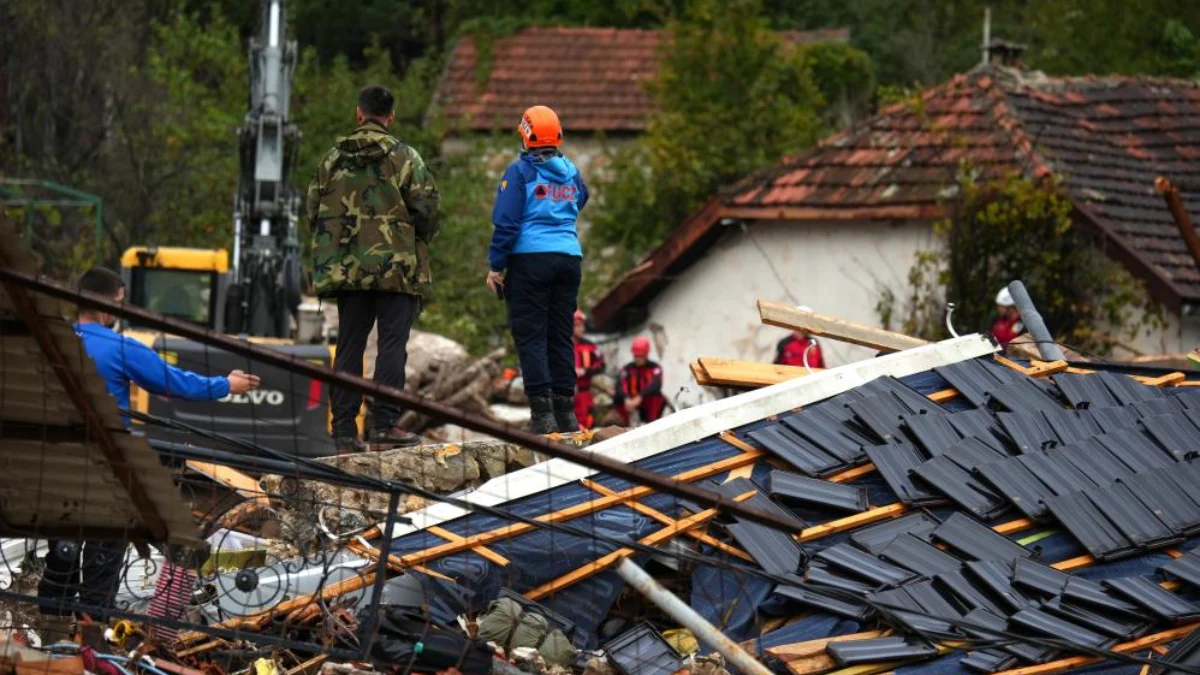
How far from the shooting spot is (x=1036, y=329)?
12555 mm

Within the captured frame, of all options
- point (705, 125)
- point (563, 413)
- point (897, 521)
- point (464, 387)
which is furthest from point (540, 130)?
point (705, 125)

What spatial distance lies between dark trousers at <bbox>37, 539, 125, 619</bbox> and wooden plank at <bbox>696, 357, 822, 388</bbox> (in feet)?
13.3

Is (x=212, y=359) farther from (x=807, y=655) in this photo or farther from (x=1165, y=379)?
(x=807, y=655)

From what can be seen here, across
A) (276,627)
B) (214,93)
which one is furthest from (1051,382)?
(214,93)

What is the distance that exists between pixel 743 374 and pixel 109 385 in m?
3.79

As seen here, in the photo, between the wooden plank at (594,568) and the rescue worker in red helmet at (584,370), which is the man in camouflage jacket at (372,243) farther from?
the rescue worker in red helmet at (584,370)

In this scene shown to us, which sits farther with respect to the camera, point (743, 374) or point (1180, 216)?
point (1180, 216)

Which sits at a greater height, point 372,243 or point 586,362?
point 372,243

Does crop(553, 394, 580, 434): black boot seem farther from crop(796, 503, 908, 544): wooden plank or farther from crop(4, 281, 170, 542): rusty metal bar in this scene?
crop(4, 281, 170, 542): rusty metal bar

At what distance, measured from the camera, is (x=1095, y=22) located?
3716 centimetres

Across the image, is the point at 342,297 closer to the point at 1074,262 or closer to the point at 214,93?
the point at 1074,262

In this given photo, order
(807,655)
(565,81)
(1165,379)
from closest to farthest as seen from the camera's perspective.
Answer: (807,655), (1165,379), (565,81)

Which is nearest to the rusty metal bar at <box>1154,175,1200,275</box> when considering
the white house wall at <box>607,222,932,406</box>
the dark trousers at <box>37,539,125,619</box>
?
the white house wall at <box>607,222,932,406</box>

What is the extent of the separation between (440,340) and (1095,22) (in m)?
16.1
